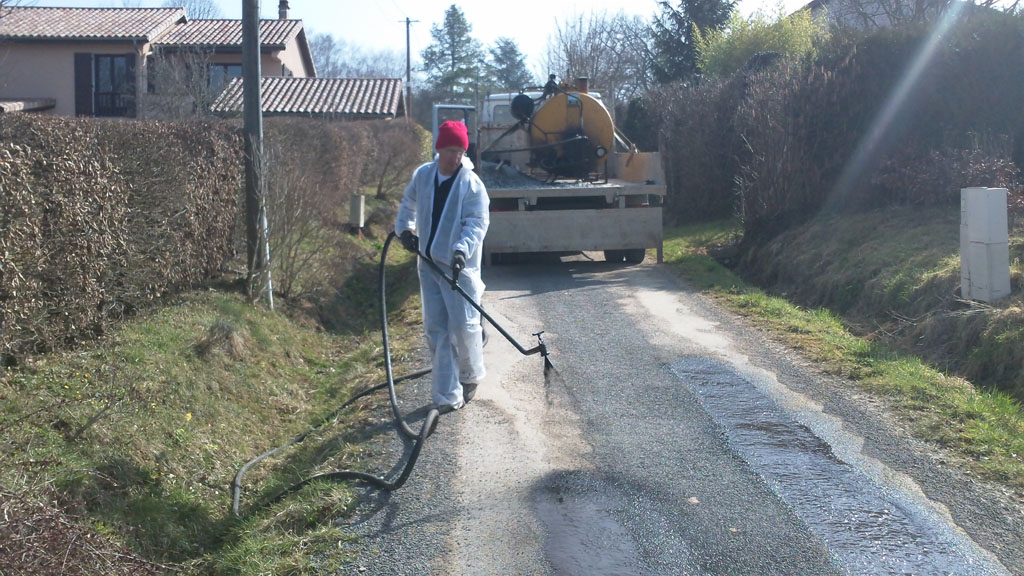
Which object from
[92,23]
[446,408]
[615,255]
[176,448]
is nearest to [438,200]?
[446,408]

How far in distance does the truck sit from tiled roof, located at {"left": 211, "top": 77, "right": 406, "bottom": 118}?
51.1 feet

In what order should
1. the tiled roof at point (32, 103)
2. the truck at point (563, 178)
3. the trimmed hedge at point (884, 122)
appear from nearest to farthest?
the trimmed hedge at point (884, 122)
the truck at point (563, 178)
the tiled roof at point (32, 103)

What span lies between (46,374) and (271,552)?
2.55 meters

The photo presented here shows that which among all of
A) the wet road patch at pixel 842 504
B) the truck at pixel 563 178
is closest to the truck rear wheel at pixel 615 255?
the truck at pixel 563 178

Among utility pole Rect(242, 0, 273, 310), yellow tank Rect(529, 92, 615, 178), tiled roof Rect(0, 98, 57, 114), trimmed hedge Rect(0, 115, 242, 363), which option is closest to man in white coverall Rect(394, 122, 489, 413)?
trimmed hedge Rect(0, 115, 242, 363)

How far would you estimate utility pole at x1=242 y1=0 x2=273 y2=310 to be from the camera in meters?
9.73

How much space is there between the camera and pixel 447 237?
6.07 metres

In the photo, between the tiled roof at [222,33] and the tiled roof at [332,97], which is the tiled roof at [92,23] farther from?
the tiled roof at [332,97]

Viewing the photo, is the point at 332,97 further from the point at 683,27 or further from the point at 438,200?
the point at 438,200

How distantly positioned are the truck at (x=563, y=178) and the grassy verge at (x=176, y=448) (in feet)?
13.1

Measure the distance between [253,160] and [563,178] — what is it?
17.5ft

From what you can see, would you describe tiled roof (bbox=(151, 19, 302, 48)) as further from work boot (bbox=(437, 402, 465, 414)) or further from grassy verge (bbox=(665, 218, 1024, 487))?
work boot (bbox=(437, 402, 465, 414))

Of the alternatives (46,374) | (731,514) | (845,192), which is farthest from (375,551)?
(845,192)

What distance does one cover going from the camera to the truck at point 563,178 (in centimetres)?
1240
